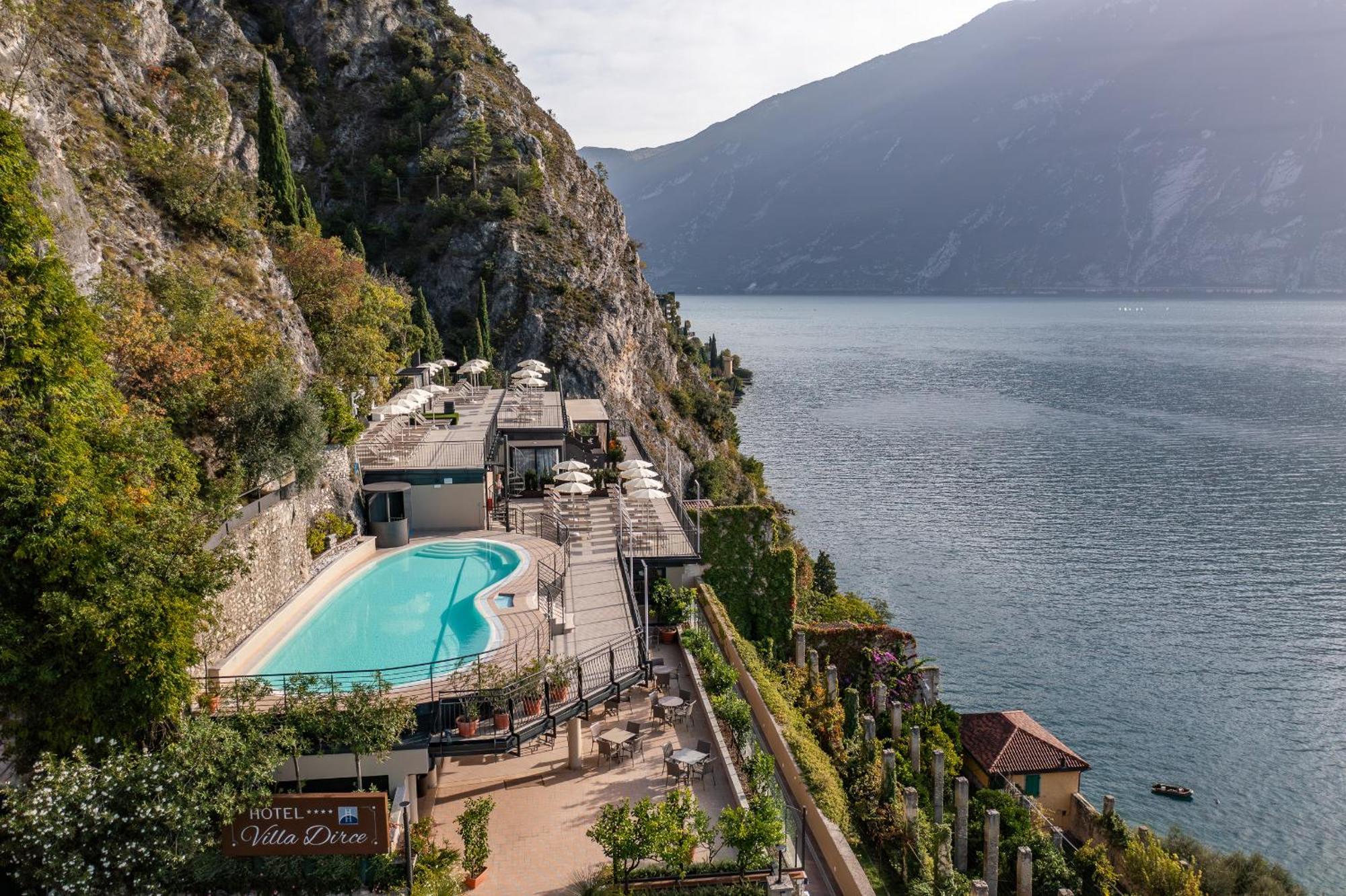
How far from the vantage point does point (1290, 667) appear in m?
37.2

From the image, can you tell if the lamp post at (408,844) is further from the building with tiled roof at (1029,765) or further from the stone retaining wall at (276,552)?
the building with tiled roof at (1029,765)

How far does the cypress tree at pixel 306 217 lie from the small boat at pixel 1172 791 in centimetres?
3894

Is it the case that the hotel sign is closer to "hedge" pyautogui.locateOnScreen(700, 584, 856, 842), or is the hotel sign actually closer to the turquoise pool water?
the turquoise pool water

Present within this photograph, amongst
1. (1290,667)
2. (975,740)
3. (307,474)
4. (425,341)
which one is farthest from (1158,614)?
(425,341)

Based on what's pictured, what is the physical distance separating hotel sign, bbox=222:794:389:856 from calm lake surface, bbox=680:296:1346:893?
25.8 m

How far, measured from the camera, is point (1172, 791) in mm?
29406

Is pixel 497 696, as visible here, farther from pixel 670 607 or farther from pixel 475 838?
pixel 670 607

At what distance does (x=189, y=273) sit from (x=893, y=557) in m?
39.2

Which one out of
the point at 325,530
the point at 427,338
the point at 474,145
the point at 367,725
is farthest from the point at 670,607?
the point at 474,145

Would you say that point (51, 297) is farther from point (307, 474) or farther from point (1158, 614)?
point (1158, 614)

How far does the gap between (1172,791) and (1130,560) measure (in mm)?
22616

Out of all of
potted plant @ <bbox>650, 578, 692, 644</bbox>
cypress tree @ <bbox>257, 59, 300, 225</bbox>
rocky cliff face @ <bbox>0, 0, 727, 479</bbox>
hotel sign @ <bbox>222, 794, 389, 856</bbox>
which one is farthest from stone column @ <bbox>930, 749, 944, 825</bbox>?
rocky cliff face @ <bbox>0, 0, 727, 479</bbox>

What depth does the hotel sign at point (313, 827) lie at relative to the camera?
38.2 ft

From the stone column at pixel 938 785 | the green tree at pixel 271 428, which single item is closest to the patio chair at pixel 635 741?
the stone column at pixel 938 785
